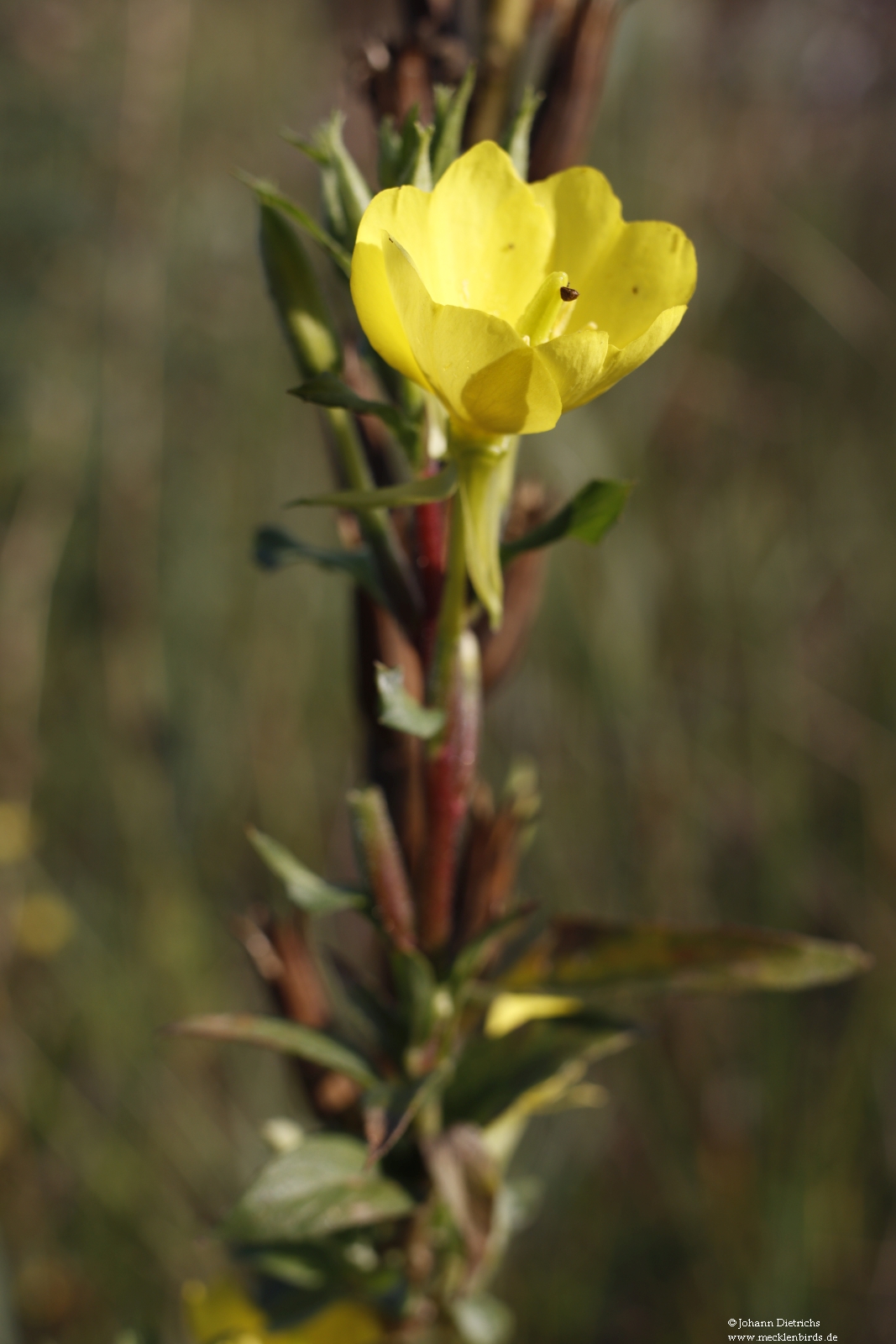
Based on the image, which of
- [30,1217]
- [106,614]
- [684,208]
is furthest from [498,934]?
[684,208]

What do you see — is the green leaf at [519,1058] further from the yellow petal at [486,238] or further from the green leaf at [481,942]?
the yellow petal at [486,238]

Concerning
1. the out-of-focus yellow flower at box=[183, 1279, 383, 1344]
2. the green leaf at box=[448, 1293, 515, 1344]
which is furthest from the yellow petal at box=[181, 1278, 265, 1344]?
the green leaf at box=[448, 1293, 515, 1344]

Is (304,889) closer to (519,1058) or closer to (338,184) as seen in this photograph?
(519,1058)

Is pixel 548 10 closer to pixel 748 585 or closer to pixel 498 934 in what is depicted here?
pixel 498 934

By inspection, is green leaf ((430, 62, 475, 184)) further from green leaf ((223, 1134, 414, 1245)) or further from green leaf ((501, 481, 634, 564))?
green leaf ((223, 1134, 414, 1245))

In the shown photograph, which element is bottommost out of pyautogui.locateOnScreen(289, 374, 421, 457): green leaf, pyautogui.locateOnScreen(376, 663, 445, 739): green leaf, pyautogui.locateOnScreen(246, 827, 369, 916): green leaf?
pyautogui.locateOnScreen(246, 827, 369, 916): green leaf
